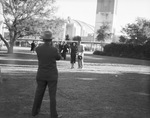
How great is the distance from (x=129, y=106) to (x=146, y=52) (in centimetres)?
3750

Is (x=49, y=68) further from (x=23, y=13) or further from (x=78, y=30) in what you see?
(x=78, y=30)

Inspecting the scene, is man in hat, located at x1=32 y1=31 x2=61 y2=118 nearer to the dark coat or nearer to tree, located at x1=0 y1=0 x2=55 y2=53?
the dark coat

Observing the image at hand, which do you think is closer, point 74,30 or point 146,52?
point 146,52

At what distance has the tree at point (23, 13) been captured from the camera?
28453mm

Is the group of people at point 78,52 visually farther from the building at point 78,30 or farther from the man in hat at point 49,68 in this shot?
the building at point 78,30

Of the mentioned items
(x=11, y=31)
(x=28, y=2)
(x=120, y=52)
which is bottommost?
(x=120, y=52)

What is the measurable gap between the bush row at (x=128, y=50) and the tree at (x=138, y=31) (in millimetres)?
3411

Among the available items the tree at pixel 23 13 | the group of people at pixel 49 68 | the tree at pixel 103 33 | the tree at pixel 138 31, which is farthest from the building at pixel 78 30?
the group of people at pixel 49 68

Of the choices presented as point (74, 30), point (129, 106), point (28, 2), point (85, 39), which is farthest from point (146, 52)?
point (74, 30)

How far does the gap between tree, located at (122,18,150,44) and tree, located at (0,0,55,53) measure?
24591mm

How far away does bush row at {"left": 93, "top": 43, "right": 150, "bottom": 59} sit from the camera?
42.7m

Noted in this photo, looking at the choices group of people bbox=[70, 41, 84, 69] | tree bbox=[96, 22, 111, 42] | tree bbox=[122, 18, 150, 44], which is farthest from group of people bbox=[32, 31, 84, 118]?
tree bbox=[96, 22, 111, 42]

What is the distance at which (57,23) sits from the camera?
1166 inches

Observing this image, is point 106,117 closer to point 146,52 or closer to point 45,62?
point 45,62
